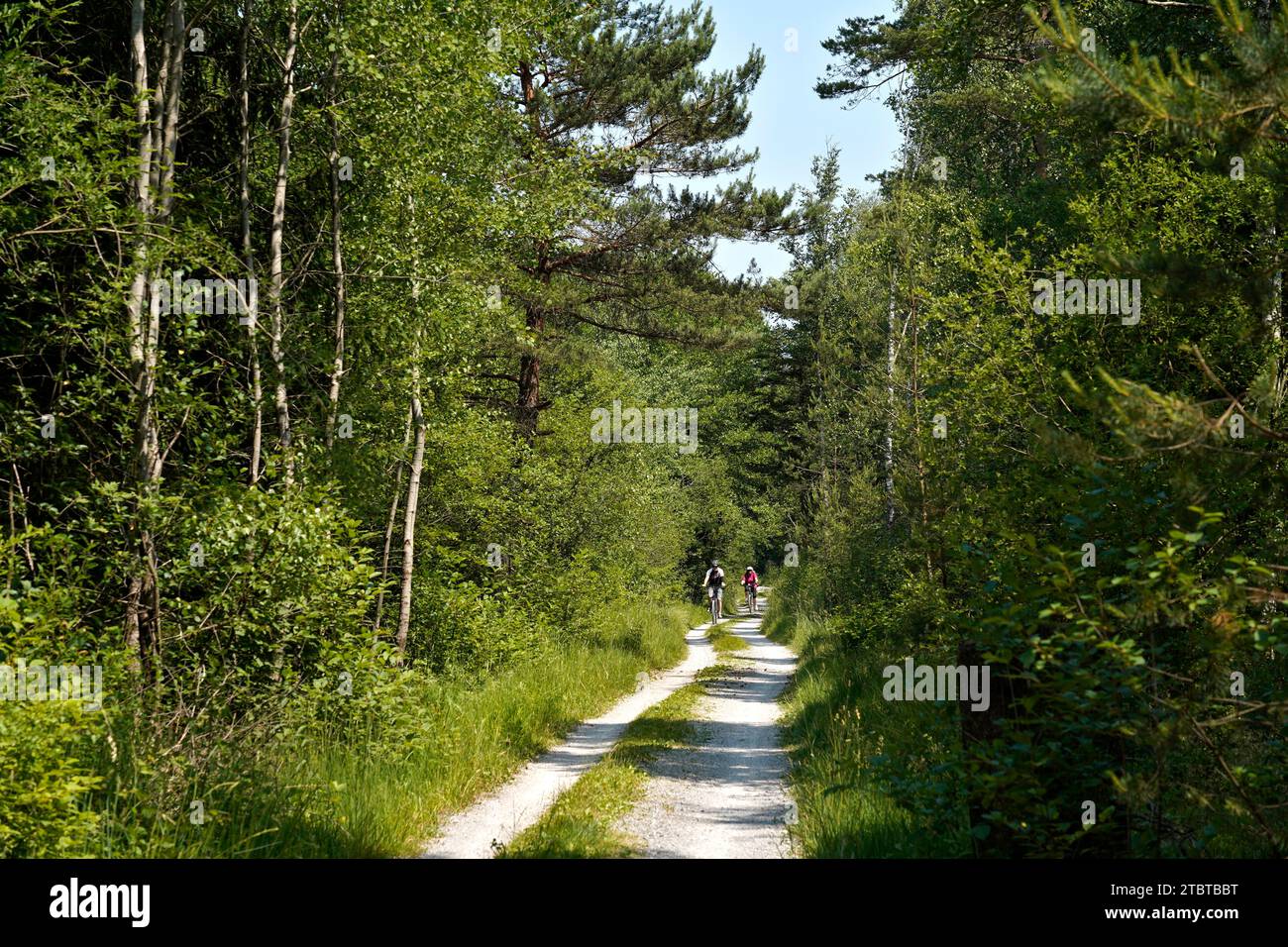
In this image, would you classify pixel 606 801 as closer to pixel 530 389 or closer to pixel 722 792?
pixel 722 792

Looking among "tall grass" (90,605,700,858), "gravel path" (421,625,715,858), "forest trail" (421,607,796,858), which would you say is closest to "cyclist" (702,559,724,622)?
"forest trail" (421,607,796,858)

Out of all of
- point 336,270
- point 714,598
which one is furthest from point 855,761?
point 714,598

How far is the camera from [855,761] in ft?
32.1

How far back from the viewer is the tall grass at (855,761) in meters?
6.94

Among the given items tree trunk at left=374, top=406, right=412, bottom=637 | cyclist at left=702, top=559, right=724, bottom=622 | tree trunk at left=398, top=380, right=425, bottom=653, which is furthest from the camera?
cyclist at left=702, top=559, right=724, bottom=622

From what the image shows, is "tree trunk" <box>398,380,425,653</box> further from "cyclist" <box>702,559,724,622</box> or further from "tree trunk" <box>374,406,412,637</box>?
"cyclist" <box>702,559,724,622</box>

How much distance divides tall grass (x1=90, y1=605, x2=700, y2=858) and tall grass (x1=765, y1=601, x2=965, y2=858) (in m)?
3.18

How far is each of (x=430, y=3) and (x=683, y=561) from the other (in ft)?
127

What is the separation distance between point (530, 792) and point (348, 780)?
210cm

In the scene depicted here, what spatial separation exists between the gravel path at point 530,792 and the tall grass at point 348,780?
0.18m

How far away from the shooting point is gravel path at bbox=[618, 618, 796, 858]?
802 centimetres

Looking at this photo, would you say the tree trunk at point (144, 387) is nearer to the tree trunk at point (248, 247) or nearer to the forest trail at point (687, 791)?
the tree trunk at point (248, 247)

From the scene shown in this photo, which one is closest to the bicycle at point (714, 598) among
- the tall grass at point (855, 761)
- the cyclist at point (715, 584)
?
the cyclist at point (715, 584)
